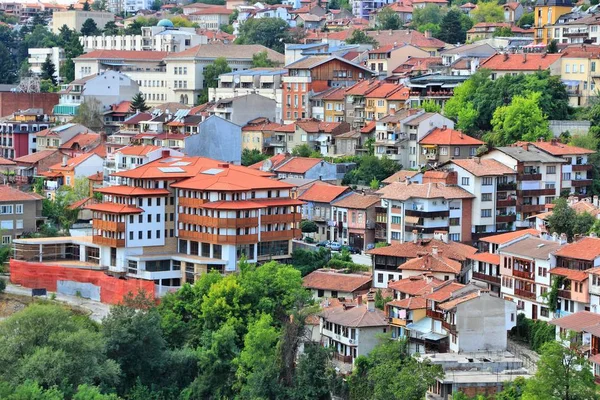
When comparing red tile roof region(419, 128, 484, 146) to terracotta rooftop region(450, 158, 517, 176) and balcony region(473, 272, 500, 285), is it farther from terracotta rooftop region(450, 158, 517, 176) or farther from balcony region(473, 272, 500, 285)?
balcony region(473, 272, 500, 285)

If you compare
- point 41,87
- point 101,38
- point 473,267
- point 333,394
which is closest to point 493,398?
point 333,394

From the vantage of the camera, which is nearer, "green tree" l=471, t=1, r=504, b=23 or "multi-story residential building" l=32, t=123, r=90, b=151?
"multi-story residential building" l=32, t=123, r=90, b=151

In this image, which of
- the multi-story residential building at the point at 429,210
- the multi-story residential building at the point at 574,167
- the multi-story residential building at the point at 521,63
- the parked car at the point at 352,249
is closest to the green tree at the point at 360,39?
the multi-story residential building at the point at 521,63

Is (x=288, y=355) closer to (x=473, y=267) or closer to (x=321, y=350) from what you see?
(x=321, y=350)

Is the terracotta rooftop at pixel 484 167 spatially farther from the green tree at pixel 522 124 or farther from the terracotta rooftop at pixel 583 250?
the terracotta rooftop at pixel 583 250

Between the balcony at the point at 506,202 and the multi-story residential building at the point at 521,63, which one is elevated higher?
the multi-story residential building at the point at 521,63

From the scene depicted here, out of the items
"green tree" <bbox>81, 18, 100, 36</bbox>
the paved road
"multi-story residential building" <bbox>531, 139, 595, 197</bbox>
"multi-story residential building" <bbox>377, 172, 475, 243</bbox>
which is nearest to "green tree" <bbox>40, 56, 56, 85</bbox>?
"green tree" <bbox>81, 18, 100, 36</bbox>
